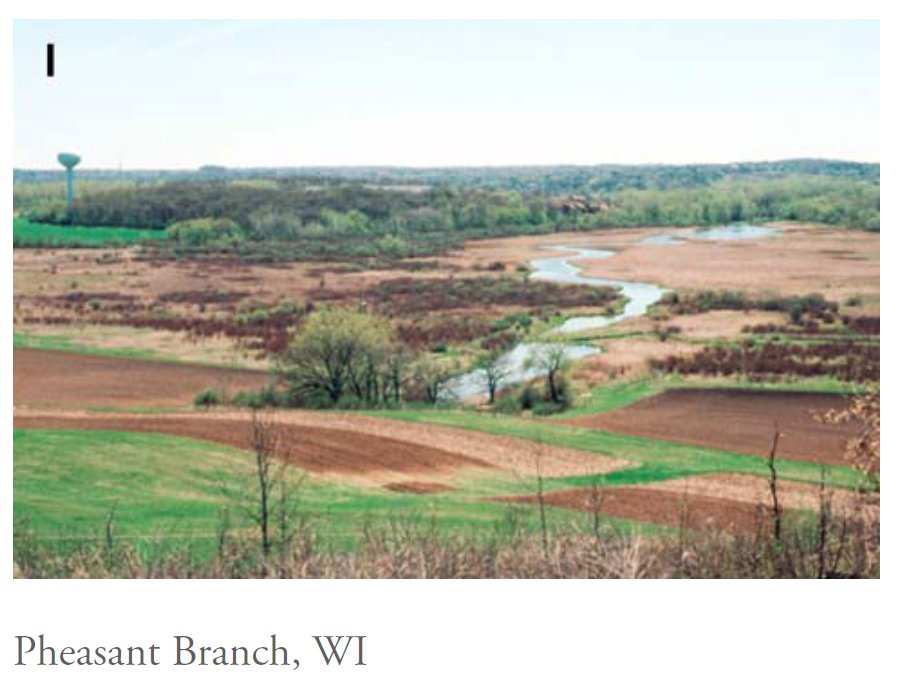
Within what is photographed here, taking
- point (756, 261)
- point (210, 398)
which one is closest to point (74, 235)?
point (756, 261)

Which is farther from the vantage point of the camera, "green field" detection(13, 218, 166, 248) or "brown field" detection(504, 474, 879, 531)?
"green field" detection(13, 218, 166, 248)

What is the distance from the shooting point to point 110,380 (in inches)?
1441

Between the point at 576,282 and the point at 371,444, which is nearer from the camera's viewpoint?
the point at 371,444

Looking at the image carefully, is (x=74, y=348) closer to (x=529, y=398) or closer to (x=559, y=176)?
(x=529, y=398)

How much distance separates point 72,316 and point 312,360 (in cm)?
1715

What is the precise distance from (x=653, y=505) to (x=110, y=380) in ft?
67.6

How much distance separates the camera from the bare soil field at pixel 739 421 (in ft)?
92.0

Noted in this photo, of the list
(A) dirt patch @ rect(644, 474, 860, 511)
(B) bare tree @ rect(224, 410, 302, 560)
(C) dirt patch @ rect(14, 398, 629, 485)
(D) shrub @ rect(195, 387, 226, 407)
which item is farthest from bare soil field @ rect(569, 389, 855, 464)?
(D) shrub @ rect(195, 387, 226, 407)

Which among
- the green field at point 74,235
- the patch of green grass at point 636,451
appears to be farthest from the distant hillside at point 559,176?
the patch of green grass at point 636,451

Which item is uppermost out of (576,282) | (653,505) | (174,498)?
(576,282)

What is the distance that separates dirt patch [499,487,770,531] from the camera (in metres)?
19.1

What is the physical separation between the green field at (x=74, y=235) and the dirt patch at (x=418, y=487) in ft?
144

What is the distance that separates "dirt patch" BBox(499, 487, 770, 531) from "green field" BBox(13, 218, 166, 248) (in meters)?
47.1

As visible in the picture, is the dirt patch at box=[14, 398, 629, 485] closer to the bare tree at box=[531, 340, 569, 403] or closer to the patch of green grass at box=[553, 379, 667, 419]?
the patch of green grass at box=[553, 379, 667, 419]
